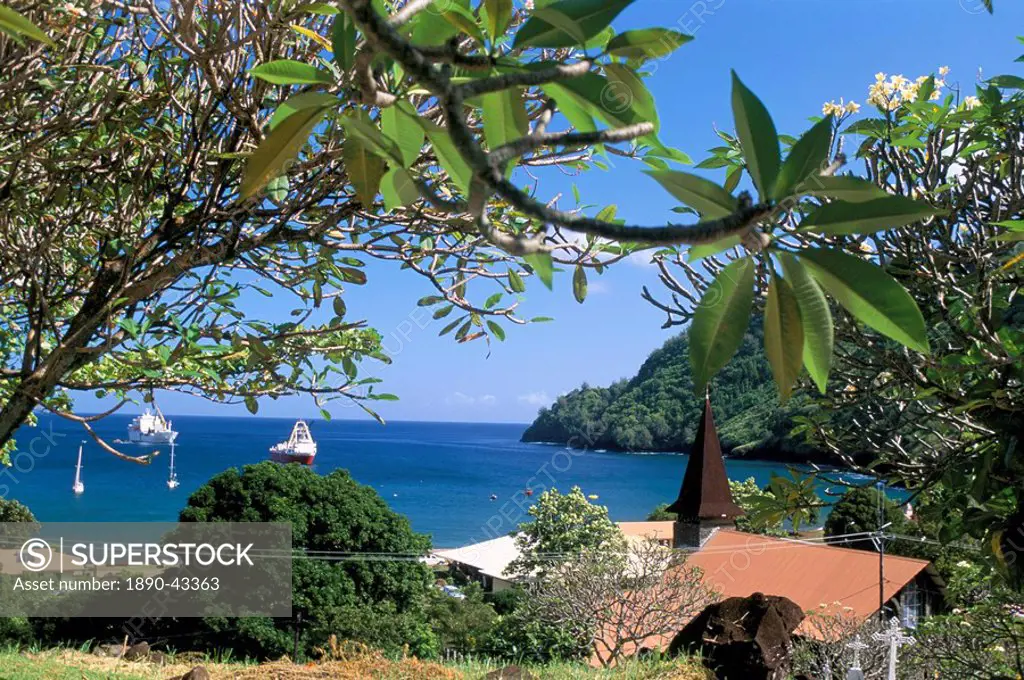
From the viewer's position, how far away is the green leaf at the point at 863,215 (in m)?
0.36

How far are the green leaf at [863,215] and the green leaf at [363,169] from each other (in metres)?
0.29

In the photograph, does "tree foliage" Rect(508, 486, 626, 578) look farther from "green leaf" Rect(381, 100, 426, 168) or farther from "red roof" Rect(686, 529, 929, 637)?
"green leaf" Rect(381, 100, 426, 168)

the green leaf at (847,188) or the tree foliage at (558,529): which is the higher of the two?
the green leaf at (847,188)

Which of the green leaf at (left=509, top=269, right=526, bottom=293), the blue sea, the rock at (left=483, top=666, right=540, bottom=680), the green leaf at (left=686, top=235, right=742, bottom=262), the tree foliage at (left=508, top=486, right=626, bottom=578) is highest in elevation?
the green leaf at (left=509, top=269, right=526, bottom=293)

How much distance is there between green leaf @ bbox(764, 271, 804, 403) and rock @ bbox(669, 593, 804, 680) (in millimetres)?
5253

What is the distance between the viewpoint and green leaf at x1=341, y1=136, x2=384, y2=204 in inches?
20.6

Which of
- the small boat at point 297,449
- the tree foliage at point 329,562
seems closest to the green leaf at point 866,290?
the tree foliage at point 329,562

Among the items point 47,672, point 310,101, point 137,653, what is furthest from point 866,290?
point 137,653

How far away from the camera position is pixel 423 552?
991 centimetres

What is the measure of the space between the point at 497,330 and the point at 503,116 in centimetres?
174

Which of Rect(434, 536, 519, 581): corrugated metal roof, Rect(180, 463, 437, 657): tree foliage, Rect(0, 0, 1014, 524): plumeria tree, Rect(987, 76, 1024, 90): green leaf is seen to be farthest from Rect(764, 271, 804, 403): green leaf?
Rect(434, 536, 519, 581): corrugated metal roof

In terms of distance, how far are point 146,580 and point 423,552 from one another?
3.41m

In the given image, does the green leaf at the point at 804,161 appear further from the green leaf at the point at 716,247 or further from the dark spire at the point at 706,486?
the dark spire at the point at 706,486

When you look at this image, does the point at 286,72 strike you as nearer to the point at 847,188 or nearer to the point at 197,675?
the point at 847,188
